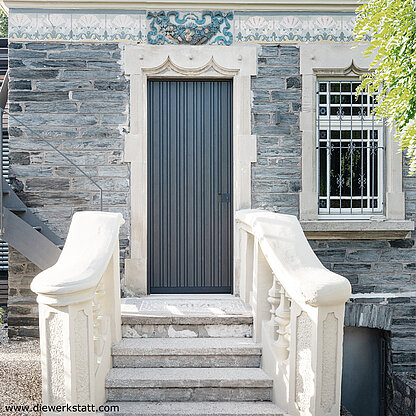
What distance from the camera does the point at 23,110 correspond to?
5.22 meters

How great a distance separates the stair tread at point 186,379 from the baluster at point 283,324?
0.27 meters

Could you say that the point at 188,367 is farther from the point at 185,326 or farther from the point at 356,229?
the point at 356,229

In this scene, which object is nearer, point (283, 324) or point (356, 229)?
point (283, 324)

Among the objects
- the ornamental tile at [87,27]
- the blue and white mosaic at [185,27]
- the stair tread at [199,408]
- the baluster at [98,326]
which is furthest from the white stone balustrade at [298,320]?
the ornamental tile at [87,27]

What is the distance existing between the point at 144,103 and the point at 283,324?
2.99 meters

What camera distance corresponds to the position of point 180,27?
527 centimetres

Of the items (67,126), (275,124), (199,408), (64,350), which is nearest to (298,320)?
(199,408)

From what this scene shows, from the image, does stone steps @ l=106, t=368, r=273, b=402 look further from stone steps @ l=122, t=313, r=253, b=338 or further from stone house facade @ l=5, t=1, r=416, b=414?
stone house facade @ l=5, t=1, r=416, b=414

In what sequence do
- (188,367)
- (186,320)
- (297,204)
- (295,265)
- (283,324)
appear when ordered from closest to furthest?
(295,265) < (283,324) < (188,367) < (186,320) < (297,204)

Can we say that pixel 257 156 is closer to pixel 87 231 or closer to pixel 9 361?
pixel 87 231

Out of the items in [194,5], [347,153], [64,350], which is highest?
[194,5]

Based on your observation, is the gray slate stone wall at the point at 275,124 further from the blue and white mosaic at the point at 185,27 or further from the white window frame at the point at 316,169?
the blue and white mosaic at the point at 185,27

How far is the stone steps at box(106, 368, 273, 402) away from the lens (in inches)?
135

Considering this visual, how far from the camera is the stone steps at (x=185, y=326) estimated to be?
4043 mm
